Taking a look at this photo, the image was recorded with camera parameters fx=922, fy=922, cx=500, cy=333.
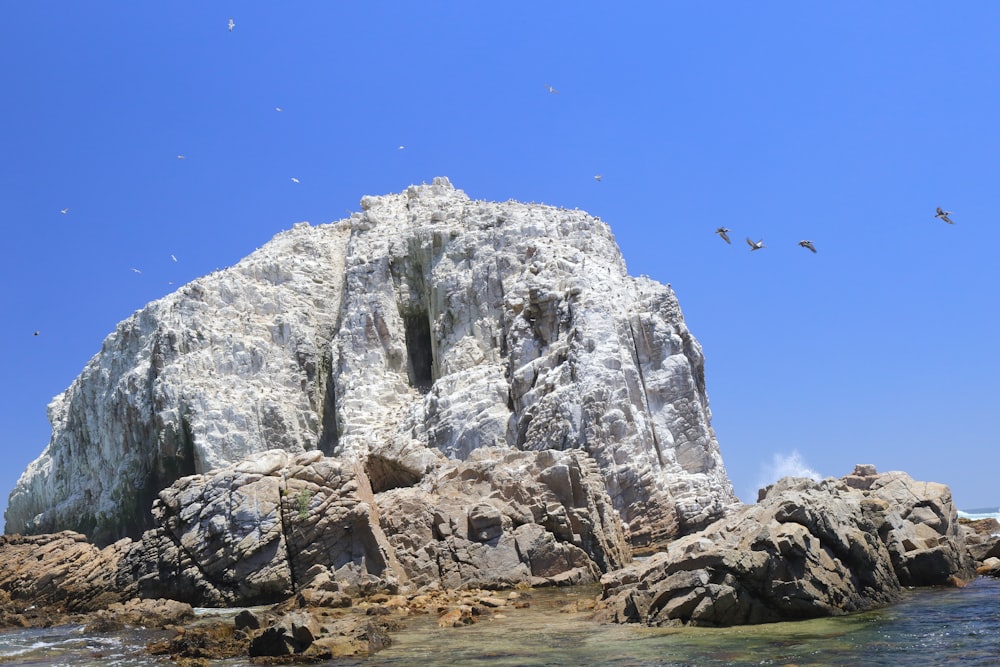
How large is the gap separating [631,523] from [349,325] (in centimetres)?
2436

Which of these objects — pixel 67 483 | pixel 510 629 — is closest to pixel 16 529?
pixel 67 483

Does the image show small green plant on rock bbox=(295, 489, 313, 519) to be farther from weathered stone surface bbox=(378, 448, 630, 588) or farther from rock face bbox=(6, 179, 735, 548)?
rock face bbox=(6, 179, 735, 548)

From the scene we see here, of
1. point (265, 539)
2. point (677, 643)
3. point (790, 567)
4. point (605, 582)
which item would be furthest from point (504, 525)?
point (677, 643)

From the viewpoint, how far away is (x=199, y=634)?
18.8 m

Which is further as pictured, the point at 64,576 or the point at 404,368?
the point at 404,368

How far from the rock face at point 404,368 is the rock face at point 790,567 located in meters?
18.0

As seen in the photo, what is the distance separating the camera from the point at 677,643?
1528cm

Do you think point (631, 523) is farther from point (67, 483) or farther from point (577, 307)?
point (67, 483)

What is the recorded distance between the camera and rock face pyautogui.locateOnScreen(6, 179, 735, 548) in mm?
43844

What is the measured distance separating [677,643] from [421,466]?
55.2ft

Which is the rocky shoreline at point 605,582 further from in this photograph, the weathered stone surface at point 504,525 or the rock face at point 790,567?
the weathered stone surface at point 504,525

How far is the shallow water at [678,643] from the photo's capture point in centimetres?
1366

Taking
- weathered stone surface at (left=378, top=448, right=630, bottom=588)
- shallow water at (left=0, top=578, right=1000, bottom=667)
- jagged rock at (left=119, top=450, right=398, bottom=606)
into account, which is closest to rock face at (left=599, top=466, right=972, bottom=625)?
shallow water at (left=0, top=578, right=1000, bottom=667)

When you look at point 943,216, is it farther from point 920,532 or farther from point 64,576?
point 64,576
